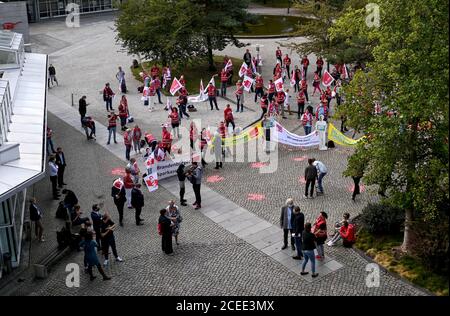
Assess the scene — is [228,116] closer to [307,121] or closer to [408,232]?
[307,121]

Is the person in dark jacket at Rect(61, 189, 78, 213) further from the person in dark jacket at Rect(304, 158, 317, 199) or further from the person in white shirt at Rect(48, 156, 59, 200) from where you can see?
the person in dark jacket at Rect(304, 158, 317, 199)

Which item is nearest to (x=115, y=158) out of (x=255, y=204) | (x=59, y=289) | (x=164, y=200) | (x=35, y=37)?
(x=164, y=200)

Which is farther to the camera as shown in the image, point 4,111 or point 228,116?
point 228,116

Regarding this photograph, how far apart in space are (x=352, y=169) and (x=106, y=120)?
16.8 meters

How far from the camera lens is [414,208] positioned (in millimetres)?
18469

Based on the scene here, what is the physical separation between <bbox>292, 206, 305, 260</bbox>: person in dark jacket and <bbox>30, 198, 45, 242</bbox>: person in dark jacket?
7.67 metres

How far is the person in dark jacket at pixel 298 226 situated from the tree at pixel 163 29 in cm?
2120

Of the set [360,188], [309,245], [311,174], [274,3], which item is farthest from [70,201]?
[274,3]

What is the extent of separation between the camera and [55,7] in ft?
200

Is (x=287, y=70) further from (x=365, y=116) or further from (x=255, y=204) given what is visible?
(x=365, y=116)

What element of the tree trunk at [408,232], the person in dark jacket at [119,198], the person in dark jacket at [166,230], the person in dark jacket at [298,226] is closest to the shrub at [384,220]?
the tree trunk at [408,232]

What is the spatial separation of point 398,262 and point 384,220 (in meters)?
1.86

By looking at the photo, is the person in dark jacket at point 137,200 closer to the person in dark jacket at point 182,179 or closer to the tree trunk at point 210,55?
the person in dark jacket at point 182,179

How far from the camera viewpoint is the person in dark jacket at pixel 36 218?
2025 cm
